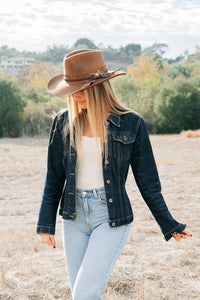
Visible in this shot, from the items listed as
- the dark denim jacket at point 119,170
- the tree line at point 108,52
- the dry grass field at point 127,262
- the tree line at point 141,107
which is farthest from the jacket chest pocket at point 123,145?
the tree line at point 108,52

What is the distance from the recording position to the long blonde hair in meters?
2.13

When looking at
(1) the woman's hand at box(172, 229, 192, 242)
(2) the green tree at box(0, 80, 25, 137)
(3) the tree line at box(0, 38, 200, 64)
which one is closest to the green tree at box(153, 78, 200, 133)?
(2) the green tree at box(0, 80, 25, 137)

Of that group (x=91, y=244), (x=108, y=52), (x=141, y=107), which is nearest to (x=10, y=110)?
(x=141, y=107)

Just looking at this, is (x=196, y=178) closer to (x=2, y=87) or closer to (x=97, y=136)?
(x=97, y=136)

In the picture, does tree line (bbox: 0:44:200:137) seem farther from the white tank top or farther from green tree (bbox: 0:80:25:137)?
the white tank top

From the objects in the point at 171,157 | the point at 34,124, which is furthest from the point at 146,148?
A: the point at 34,124

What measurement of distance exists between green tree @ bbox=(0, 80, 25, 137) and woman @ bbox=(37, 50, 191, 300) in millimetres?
27859

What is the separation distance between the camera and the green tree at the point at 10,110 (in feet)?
97.0

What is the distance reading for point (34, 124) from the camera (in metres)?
30.8

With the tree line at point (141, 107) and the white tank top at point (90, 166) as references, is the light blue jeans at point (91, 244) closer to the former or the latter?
the white tank top at point (90, 166)

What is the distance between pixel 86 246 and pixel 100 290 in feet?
0.90

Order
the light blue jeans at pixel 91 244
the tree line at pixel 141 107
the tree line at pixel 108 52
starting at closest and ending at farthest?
1. the light blue jeans at pixel 91 244
2. the tree line at pixel 141 107
3. the tree line at pixel 108 52

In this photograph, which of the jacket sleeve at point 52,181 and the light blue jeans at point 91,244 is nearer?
the light blue jeans at point 91,244

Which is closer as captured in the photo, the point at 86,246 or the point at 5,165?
the point at 86,246
